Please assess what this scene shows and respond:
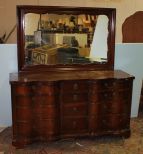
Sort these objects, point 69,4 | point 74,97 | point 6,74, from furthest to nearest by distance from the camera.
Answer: point 69,4 → point 6,74 → point 74,97

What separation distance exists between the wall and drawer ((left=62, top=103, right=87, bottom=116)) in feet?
5.17

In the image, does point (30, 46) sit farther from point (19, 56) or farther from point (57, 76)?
point (57, 76)

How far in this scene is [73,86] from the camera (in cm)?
242

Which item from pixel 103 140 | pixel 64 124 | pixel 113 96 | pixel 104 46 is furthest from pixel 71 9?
pixel 103 140

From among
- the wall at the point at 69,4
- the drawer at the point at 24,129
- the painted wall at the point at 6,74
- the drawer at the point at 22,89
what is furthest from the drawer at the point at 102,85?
the wall at the point at 69,4

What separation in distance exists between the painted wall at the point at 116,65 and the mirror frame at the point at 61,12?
0.12 m

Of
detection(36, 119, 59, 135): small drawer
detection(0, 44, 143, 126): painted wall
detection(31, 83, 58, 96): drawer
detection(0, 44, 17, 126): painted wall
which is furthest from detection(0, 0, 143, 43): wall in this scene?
detection(36, 119, 59, 135): small drawer

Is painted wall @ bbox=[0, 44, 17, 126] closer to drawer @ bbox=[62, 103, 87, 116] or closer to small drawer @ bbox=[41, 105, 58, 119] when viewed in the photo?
small drawer @ bbox=[41, 105, 58, 119]

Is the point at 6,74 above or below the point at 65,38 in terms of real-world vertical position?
below

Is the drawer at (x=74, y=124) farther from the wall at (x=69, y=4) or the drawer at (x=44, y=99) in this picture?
the wall at (x=69, y=4)

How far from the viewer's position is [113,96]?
8.28 ft

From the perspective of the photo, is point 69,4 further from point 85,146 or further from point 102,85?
point 85,146

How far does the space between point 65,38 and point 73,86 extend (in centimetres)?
60

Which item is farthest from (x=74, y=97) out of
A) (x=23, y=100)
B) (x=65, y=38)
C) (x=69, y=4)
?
(x=69, y=4)
